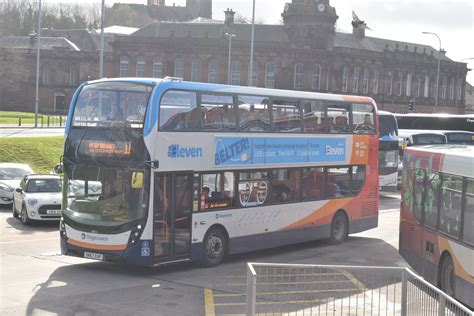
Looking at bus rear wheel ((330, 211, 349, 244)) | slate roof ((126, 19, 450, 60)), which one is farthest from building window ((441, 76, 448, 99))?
bus rear wheel ((330, 211, 349, 244))

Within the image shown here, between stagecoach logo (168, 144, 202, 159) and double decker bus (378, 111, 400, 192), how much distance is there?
68.0 ft

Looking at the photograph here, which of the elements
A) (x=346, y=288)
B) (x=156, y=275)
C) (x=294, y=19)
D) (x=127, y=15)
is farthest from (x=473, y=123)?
(x=127, y=15)

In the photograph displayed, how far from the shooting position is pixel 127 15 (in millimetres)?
143500

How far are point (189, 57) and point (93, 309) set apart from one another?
277ft

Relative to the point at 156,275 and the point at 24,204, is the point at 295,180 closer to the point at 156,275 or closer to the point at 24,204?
the point at 156,275

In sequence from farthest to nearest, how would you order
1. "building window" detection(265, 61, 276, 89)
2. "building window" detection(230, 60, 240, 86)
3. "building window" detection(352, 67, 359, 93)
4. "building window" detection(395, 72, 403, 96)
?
"building window" detection(395, 72, 403, 96) → "building window" detection(352, 67, 359, 93) → "building window" detection(265, 61, 276, 89) → "building window" detection(230, 60, 240, 86)

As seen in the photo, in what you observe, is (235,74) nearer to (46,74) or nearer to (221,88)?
(46,74)

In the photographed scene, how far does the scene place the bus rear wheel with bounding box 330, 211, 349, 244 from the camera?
20633 mm

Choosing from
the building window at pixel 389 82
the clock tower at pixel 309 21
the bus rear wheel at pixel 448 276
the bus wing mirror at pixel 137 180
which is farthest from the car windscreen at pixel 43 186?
the building window at pixel 389 82

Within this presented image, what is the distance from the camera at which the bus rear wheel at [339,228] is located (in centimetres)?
2063

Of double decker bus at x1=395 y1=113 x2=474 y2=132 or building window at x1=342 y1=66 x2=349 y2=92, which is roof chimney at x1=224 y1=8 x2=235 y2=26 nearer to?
building window at x1=342 y1=66 x2=349 y2=92

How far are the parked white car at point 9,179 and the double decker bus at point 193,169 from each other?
11.8m

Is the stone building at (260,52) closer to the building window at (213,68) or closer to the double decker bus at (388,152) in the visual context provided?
the building window at (213,68)

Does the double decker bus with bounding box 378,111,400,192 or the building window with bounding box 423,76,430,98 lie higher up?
the building window with bounding box 423,76,430,98
